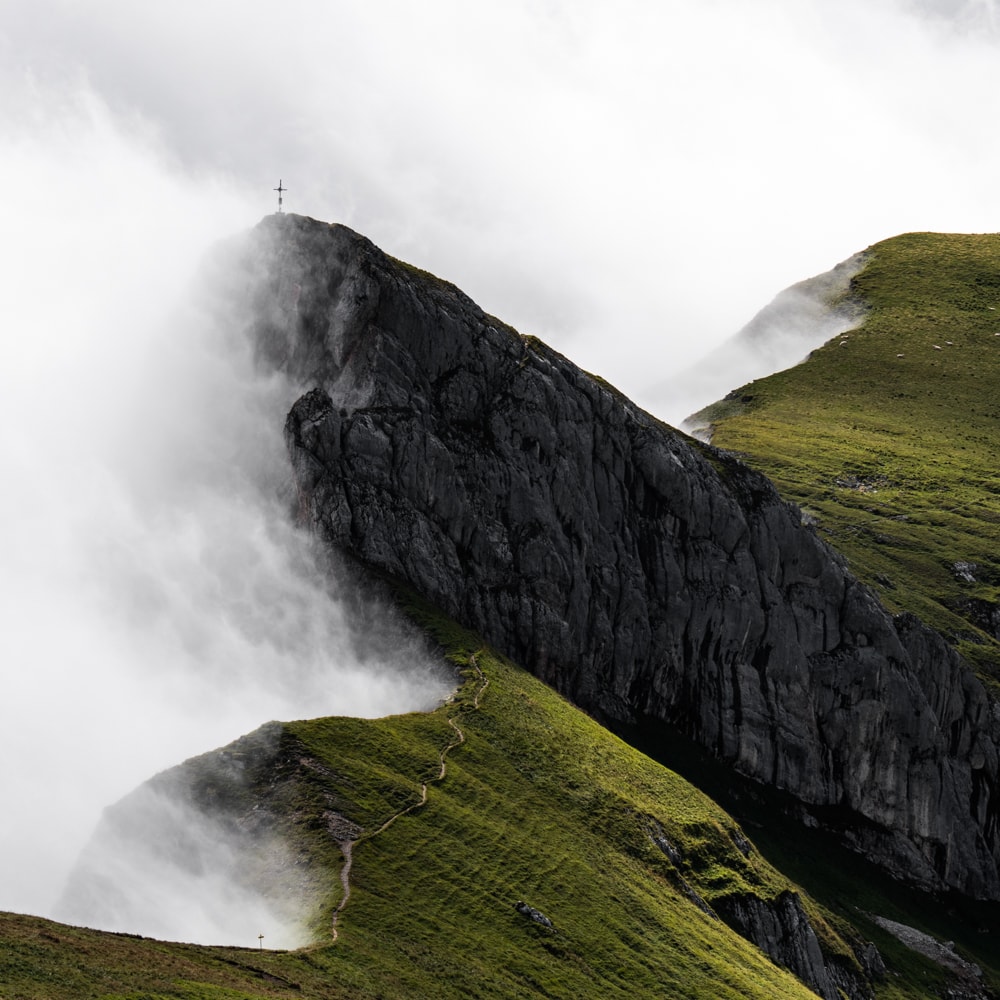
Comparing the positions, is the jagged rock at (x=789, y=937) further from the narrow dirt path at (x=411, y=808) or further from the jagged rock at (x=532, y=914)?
the jagged rock at (x=532, y=914)

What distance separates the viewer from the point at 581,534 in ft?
486

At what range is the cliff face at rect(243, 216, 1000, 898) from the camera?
449ft

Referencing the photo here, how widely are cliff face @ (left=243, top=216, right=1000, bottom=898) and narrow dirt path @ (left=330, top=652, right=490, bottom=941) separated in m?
15.0

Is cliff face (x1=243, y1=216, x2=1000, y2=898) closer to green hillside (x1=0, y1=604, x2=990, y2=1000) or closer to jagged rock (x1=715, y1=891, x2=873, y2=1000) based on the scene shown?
green hillside (x1=0, y1=604, x2=990, y2=1000)

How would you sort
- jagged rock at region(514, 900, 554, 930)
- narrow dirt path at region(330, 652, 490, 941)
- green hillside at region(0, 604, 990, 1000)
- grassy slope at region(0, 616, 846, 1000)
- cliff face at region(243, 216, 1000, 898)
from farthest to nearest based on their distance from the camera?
cliff face at region(243, 216, 1000, 898) → jagged rock at region(514, 900, 554, 930) → narrow dirt path at region(330, 652, 490, 941) → green hillside at region(0, 604, 990, 1000) → grassy slope at region(0, 616, 846, 1000)

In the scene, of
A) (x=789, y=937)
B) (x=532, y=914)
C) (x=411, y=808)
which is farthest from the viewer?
(x=789, y=937)

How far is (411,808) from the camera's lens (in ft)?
302

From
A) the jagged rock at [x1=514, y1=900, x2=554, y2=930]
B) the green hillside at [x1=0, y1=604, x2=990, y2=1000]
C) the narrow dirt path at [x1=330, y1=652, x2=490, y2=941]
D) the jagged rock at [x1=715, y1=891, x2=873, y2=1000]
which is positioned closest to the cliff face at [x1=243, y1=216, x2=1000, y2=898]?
the narrow dirt path at [x1=330, y1=652, x2=490, y2=941]

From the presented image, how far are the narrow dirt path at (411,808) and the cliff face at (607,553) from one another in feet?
49.3

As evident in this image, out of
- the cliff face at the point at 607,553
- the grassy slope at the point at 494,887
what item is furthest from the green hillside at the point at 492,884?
the cliff face at the point at 607,553

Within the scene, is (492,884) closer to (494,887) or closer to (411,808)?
(494,887)

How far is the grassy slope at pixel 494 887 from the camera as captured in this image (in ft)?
204

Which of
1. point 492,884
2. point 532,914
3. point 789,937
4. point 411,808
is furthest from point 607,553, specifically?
point 532,914

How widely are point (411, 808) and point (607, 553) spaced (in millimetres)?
63388
